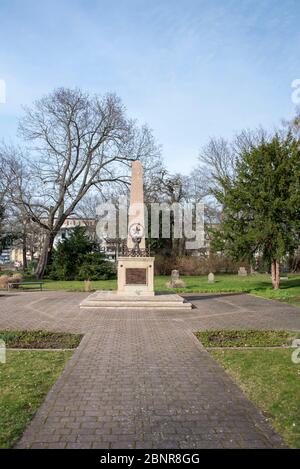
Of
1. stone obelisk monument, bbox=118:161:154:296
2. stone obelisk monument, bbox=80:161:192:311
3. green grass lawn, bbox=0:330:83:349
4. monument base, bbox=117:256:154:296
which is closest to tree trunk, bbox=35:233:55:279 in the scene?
stone obelisk monument, bbox=80:161:192:311

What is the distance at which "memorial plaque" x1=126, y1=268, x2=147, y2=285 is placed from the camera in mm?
17453

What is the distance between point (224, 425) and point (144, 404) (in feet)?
3.77

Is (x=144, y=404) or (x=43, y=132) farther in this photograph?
(x=43, y=132)

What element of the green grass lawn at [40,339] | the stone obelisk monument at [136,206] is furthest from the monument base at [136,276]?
the green grass lawn at [40,339]

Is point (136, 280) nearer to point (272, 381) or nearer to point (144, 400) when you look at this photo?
point (272, 381)

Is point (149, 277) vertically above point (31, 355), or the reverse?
point (149, 277)

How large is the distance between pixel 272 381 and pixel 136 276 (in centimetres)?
1160

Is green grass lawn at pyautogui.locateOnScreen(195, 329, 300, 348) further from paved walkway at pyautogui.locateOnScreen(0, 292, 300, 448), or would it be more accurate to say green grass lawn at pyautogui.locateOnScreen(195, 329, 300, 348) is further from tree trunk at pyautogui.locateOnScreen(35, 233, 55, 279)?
tree trunk at pyautogui.locateOnScreen(35, 233, 55, 279)

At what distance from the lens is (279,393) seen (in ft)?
18.4

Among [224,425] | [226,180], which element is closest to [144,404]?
[224,425]

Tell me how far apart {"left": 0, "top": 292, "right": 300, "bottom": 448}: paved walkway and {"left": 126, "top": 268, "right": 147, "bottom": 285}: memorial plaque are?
20.4 ft

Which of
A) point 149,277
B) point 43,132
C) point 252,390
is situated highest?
point 43,132
